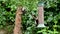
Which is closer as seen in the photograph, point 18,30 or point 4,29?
point 18,30

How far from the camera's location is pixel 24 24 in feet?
11.0

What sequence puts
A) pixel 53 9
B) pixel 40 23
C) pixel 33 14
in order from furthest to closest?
1. pixel 53 9
2. pixel 33 14
3. pixel 40 23

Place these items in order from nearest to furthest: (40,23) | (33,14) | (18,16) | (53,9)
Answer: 1. (40,23)
2. (18,16)
3. (33,14)
4. (53,9)

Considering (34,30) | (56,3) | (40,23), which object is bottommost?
(34,30)

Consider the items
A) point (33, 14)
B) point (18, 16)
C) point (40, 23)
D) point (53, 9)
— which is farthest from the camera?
point (53, 9)

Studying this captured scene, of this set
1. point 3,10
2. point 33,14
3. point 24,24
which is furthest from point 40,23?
point 3,10

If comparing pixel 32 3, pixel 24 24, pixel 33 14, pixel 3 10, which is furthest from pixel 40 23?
pixel 3 10

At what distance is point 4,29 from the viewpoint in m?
3.46

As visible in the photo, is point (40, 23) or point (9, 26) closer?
point (40, 23)

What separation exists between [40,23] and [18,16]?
524mm

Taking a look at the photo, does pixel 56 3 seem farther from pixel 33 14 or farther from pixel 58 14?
pixel 33 14

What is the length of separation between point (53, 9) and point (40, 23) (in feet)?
3.57

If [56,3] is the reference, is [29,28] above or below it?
below

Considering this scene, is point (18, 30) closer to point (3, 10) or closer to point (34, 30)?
point (34, 30)
